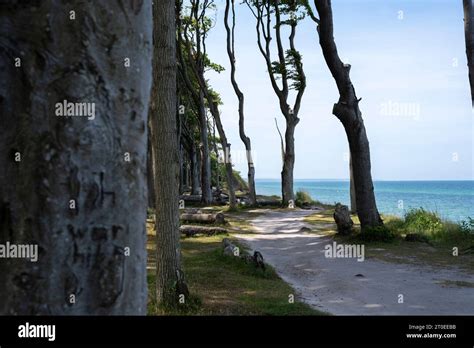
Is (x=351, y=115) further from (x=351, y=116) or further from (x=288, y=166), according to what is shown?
(x=288, y=166)

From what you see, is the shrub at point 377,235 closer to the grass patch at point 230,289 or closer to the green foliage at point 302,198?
the grass patch at point 230,289

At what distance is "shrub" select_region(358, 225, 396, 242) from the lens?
14.8 meters

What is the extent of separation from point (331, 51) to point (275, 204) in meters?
15.2

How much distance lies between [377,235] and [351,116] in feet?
13.5

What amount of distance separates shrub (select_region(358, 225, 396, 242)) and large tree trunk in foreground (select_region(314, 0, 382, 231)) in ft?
2.57

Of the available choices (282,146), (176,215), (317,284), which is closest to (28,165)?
(176,215)

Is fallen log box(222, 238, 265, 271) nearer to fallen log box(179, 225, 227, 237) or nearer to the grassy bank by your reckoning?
the grassy bank

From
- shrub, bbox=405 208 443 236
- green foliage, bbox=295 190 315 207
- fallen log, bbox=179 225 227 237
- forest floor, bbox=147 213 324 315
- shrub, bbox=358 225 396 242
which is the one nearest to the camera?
forest floor, bbox=147 213 324 315

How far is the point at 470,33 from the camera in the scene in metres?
13.4

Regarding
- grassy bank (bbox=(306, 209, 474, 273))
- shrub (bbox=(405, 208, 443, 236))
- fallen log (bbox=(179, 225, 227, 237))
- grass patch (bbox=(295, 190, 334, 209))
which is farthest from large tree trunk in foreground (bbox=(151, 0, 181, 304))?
grass patch (bbox=(295, 190, 334, 209))

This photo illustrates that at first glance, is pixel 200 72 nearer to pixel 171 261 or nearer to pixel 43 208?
pixel 171 261

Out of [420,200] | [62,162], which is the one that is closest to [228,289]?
[62,162]

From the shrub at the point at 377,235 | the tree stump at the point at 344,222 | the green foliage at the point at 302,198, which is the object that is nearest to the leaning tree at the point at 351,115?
the tree stump at the point at 344,222

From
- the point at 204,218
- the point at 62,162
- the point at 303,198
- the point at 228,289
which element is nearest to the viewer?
the point at 62,162
